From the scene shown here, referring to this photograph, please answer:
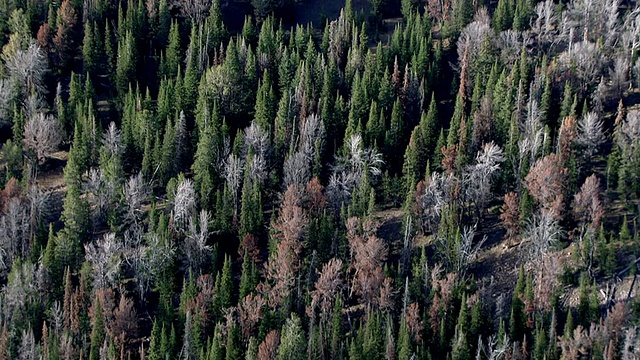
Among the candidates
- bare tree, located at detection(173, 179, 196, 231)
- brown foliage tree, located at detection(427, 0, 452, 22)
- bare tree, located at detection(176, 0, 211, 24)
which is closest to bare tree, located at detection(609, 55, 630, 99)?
brown foliage tree, located at detection(427, 0, 452, 22)

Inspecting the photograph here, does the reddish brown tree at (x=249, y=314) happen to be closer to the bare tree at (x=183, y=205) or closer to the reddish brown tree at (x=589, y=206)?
the bare tree at (x=183, y=205)

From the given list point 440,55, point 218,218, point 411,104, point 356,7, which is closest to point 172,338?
point 218,218

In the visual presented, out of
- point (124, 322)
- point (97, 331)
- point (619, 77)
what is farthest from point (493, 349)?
point (619, 77)

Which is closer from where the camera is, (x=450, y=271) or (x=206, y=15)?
(x=450, y=271)

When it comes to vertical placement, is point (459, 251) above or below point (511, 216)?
below

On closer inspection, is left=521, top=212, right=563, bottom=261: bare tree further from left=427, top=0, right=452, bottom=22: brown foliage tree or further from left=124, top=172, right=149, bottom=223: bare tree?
left=427, top=0, right=452, bottom=22: brown foliage tree

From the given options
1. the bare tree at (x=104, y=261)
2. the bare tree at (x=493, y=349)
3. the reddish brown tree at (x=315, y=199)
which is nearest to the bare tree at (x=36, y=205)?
the bare tree at (x=104, y=261)

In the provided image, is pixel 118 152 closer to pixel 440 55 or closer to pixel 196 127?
pixel 196 127

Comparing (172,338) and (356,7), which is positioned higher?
(356,7)

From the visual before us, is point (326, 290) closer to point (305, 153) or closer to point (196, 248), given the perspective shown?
point (196, 248)
